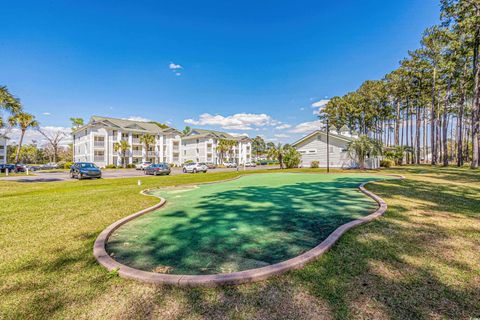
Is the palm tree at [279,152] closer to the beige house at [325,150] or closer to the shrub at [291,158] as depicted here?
the shrub at [291,158]

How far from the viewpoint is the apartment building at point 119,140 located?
136 feet

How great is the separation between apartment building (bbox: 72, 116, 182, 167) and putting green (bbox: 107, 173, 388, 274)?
Answer: 42821mm

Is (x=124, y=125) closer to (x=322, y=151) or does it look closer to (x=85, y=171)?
(x=85, y=171)

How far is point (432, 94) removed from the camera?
92.0ft

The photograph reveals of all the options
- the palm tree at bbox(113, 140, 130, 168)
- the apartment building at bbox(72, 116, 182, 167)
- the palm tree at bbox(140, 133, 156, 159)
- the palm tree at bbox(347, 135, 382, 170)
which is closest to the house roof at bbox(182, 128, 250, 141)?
the apartment building at bbox(72, 116, 182, 167)

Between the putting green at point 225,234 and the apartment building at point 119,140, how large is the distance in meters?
42.8

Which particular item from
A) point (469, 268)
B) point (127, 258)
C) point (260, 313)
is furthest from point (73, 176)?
point (469, 268)

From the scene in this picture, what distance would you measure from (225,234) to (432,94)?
36038 mm

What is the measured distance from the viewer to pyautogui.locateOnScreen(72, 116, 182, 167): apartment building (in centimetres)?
4141

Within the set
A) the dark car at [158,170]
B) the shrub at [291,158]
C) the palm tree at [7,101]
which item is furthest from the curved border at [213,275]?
the shrub at [291,158]

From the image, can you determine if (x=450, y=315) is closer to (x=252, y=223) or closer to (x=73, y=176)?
(x=252, y=223)

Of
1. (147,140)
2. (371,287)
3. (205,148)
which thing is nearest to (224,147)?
(205,148)

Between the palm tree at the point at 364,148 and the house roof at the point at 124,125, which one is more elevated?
the house roof at the point at 124,125

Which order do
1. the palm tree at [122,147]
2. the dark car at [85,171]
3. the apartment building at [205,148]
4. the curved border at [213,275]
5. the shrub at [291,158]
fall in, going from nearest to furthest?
the curved border at [213,275] → the dark car at [85,171] → the shrub at [291,158] → the palm tree at [122,147] → the apartment building at [205,148]
